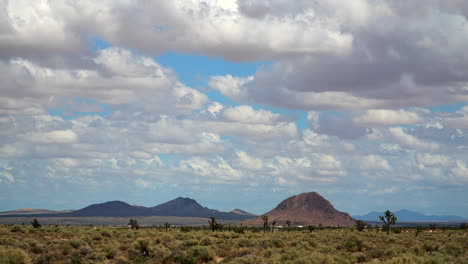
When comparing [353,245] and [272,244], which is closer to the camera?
[353,245]

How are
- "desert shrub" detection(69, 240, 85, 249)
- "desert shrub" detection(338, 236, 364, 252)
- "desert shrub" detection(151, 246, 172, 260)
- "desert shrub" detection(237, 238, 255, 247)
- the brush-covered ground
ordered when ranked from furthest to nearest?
"desert shrub" detection(237, 238, 255, 247) → "desert shrub" detection(338, 236, 364, 252) → "desert shrub" detection(69, 240, 85, 249) → "desert shrub" detection(151, 246, 172, 260) → the brush-covered ground

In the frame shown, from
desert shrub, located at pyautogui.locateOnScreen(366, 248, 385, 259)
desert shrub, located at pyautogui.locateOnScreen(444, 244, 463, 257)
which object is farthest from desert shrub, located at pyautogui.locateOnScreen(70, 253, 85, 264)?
desert shrub, located at pyautogui.locateOnScreen(444, 244, 463, 257)

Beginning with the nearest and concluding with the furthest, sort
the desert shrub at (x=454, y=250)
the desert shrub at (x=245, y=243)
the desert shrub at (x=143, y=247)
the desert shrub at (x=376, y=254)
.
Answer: the desert shrub at (x=376, y=254) → the desert shrub at (x=454, y=250) → the desert shrub at (x=143, y=247) → the desert shrub at (x=245, y=243)

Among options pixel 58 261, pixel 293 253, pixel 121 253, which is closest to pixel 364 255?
pixel 293 253

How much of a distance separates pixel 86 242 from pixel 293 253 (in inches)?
817

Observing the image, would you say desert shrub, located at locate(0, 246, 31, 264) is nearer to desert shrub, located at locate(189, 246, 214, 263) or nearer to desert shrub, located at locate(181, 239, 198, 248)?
desert shrub, located at locate(189, 246, 214, 263)

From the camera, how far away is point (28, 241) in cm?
4862

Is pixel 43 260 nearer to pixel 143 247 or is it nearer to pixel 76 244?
pixel 76 244

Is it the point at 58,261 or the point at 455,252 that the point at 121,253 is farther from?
the point at 455,252

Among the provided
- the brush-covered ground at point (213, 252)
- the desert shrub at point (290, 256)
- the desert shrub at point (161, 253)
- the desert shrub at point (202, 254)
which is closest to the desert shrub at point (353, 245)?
the brush-covered ground at point (213, 252)

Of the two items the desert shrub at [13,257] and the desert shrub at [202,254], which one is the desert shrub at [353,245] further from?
the desert shrub at [13,257]

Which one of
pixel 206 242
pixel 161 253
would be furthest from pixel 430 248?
pixel 161 253

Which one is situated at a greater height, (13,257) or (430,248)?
(430,248)

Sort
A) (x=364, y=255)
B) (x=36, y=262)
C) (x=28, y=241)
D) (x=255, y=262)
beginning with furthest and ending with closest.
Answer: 1. (x=28, y=241)
2. (x=364, y=255)
3. (x=36, y=262)
4. (x=255, y=262)
